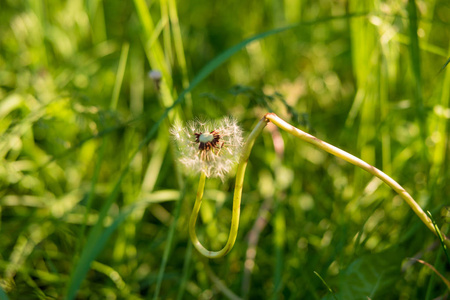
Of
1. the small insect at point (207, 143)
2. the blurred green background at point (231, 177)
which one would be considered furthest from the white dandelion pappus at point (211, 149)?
the blurred green background at point (231, 177)

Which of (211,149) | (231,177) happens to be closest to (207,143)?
(211,149)

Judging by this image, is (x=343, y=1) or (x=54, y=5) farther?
(x=54, y=5)

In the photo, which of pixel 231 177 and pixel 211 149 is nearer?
pixel 211 149

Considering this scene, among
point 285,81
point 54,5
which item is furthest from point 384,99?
point 54,5

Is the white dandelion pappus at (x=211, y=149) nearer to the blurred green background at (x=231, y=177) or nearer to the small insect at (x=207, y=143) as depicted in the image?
the small insect at (x=207, y=143)

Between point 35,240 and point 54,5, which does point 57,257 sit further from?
point 54,5

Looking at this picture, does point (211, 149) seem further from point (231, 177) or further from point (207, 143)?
point (231, 177)

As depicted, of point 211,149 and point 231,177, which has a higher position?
point 231,177
